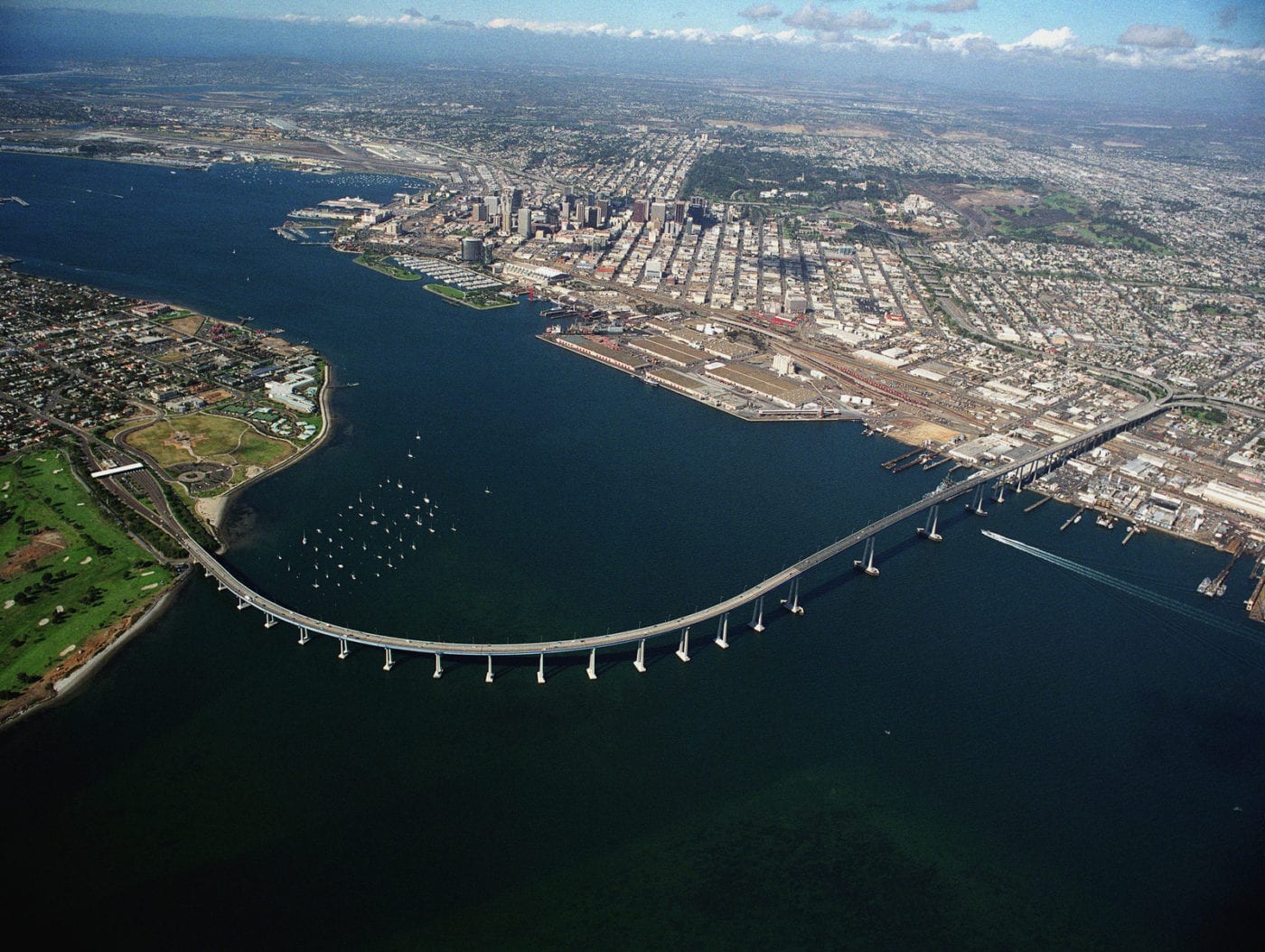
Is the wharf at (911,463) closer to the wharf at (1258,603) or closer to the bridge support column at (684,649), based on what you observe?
the wharf at (1258,603)

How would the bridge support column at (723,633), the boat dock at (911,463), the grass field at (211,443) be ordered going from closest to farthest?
1. the bridge support column at (723,633)
2. the grass field at (211,443)
3. the boat dock at (911,463)

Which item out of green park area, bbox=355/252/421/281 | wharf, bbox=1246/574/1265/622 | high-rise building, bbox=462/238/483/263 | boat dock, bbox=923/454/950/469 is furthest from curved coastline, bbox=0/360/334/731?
high-rise building, bbox=462/238/483/263

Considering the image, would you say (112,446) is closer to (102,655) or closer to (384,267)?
(102,655)

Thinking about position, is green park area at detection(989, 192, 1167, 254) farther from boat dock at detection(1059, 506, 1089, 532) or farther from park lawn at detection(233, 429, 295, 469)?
park lawn at detection(233, 429, 295, 469)

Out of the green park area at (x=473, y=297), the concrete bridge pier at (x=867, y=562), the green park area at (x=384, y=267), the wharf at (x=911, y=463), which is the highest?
the green park area at (x=384, y=267)

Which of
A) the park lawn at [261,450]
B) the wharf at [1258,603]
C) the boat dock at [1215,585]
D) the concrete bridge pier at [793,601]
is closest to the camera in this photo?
the concrete bridge pier at [793,601]

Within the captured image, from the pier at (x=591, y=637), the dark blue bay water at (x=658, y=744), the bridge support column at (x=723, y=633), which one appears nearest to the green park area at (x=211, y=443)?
the dark blue bay water at (x=658, y=744)

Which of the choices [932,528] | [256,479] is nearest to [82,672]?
[256,479]
